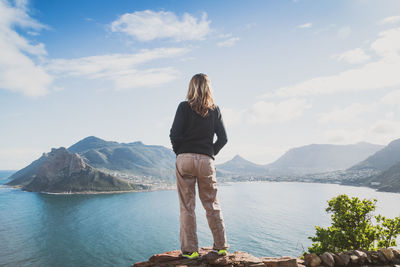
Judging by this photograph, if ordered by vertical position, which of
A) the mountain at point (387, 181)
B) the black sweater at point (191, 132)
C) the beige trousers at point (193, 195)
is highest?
the black sweater at point (191, 132)

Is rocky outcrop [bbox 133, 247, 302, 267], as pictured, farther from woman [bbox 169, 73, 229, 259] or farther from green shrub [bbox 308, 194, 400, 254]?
green shrub [bbox 308, 194, 400, 254]

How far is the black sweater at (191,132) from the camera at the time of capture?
14.8 ft

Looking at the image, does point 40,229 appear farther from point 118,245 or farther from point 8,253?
point 118,245

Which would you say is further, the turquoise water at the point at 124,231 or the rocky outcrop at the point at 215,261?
the turquoise water at the point at 124,231

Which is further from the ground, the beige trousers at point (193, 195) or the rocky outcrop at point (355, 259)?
the beige trousers at point (193, 195)

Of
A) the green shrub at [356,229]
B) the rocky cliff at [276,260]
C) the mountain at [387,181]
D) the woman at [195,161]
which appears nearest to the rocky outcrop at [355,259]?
the rocky cliff at [276,260]

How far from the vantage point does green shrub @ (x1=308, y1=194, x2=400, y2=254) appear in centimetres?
970

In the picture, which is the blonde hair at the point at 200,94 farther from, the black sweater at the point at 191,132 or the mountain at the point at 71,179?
the mountain at the point at 71,179

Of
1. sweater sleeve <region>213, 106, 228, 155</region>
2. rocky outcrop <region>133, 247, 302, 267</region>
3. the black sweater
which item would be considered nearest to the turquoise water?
rocky outcrop <region>133, 247, 302, 267</region>

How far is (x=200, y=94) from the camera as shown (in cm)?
457

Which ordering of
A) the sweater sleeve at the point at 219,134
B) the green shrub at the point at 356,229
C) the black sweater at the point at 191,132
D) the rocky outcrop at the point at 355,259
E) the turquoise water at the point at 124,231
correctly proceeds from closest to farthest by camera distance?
1. the black sweater at the point at 191,132
2. the sweater sleeve at the point at 219,134
3. the rocky outcrop at the point at 355,259
4. the green shrub at the point at 356,229
5. the turquoise water at the point at 124,231

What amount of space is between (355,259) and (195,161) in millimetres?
4208

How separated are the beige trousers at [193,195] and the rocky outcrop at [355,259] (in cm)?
210

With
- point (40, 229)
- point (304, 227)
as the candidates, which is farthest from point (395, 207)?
point (40, 229)
